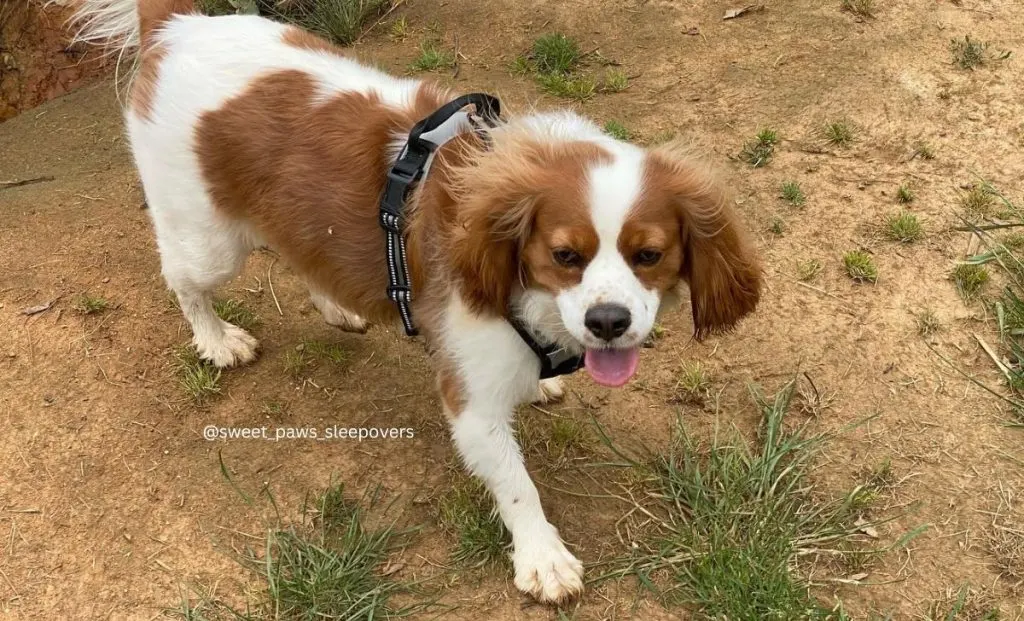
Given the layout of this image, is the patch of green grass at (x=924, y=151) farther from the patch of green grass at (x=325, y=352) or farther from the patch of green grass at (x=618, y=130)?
the patch of green grass at (x=325, y=352)

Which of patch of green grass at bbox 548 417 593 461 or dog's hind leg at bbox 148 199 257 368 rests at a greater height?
dog's hind leg at bbox 148 199 257 368

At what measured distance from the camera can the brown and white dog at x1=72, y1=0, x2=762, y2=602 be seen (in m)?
2.04

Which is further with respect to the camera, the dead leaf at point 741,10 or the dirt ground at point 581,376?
the dead leaf at point 741,10

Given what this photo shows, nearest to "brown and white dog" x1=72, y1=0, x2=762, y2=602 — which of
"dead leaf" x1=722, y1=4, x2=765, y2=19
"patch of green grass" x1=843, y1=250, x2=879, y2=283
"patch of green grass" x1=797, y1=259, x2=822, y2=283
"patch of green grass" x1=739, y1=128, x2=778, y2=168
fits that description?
"patch of green grass" x1=797, y1=259, x2=822, y2=283

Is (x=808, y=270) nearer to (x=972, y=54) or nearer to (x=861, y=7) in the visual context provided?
(x=972, y=54)

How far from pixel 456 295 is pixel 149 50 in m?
1.56

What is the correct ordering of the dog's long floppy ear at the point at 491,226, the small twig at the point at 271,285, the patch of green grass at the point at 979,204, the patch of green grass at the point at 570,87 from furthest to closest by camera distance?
the patch of green grass at the point at 570,87, the patch of green grass at the point at 979,204, the small twig at the point at 271,285, the dog's long floppy ear at the point at 491,226

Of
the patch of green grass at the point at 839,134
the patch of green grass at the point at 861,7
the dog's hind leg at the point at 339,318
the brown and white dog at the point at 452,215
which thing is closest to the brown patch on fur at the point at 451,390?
the brown and white dog at the point at 452,215

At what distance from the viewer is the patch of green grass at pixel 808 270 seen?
3633mm

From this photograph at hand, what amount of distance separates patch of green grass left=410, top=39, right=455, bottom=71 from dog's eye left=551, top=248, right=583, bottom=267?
325 centimetres

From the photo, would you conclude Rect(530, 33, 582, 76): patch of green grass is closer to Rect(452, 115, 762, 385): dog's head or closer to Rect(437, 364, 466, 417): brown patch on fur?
Rect(452, 115, 762, 385): dog's head

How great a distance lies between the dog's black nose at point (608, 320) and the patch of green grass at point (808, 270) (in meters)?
1.98

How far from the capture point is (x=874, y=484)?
2.87 metres

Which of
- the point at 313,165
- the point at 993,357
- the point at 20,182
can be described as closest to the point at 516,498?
the point at 313,165
